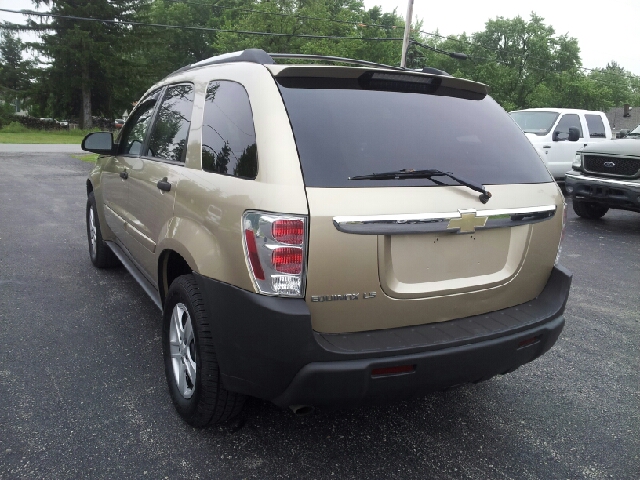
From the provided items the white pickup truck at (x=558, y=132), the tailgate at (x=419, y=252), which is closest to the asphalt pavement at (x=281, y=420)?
the tailgate at (x=419, y=252)

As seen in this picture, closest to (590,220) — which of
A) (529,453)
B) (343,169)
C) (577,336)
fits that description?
(577,336)

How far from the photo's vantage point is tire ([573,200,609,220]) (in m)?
9.92

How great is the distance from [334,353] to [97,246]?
4.07m

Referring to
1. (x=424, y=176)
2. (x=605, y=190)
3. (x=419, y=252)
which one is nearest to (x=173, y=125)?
(x=424, y=176)

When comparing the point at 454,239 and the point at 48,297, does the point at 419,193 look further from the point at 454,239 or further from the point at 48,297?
the point at 48,297

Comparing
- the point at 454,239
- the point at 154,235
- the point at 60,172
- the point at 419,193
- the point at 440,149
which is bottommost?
the point at 60,172

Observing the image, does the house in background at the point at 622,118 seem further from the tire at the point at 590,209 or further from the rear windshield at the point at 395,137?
the rear windshield at the point at 395,137

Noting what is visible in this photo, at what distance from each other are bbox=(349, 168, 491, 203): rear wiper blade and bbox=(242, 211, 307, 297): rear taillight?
0.39 m

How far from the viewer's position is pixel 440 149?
Answer: 2643 mm

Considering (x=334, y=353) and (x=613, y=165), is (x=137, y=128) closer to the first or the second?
(x=334, y=353)

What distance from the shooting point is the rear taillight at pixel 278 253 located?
2.17 meters

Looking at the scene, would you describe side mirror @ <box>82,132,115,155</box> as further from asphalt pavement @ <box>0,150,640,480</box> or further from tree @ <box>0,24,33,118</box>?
tree @ <box>0,24,33,118</box>

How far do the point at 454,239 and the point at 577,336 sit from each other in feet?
7.90

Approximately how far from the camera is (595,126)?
13.9m
